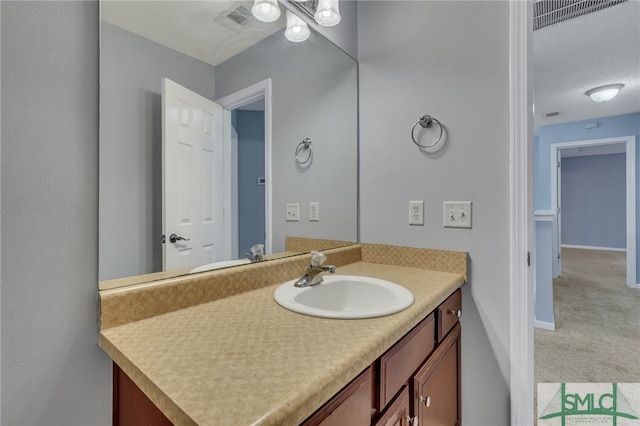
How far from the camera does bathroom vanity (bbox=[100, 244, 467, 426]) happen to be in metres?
0.47

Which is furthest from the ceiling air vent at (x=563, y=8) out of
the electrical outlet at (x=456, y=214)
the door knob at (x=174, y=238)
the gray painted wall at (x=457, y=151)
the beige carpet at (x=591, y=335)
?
the door knob at (x=174, y=238)

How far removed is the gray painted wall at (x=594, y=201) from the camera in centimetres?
691

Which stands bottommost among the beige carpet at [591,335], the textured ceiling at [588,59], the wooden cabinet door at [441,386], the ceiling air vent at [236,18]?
the beige carpet at [591,335]

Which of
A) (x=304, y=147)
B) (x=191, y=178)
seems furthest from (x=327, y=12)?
(x=191, y=178)

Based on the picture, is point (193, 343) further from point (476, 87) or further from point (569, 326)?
point (569, 326)

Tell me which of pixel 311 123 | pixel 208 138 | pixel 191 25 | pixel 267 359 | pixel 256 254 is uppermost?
pixel 191 25

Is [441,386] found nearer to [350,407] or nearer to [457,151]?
[350,407]

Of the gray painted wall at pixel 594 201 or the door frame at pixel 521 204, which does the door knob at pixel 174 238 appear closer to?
the door frame at pixel 521 204

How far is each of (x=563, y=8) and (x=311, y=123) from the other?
1.89 meters

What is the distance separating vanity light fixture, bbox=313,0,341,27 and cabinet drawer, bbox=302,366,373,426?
4.80 feet

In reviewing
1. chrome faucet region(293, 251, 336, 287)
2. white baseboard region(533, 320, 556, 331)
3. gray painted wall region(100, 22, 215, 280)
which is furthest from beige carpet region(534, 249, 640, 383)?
gray painted wall region(100, 22, 215, 280)

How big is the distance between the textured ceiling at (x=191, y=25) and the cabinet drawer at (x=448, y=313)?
48.2 inches

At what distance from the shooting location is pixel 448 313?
1.18 metres

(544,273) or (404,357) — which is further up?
(404,357)
